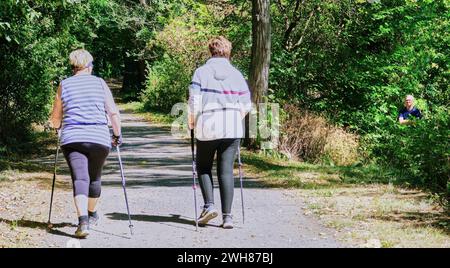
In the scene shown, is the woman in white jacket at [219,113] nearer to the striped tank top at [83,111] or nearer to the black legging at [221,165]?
the black legging at [221,165]

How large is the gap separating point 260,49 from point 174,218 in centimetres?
822

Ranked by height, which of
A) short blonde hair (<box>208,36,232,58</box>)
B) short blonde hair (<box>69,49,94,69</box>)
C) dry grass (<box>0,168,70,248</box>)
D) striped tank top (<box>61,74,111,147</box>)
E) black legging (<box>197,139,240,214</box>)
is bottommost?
dry grass (<box>0,168,70,248</box>)

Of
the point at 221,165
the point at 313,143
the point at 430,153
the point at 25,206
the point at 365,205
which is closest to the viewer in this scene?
the point at 221,165

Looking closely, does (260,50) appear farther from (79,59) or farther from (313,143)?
(79,59)

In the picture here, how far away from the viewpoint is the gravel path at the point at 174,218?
24.5 feet

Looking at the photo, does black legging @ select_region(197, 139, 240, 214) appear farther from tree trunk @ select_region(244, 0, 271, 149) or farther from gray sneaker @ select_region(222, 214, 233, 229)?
tree trunk @ select_region(244, 0, 271, 149)

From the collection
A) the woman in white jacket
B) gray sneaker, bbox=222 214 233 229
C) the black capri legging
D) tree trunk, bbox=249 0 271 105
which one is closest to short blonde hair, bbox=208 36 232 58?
the woman in white jacket

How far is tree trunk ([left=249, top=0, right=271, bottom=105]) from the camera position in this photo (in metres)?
16.1

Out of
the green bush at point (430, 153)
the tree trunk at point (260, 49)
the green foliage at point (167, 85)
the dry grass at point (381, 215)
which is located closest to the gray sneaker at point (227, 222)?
the dry grass at point (381, 215)

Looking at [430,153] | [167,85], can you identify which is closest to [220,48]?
[430,153]

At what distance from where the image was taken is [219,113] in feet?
26.0

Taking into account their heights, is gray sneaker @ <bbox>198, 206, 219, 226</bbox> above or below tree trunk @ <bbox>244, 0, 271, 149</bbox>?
below

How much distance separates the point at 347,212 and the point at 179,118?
62.9 ft
